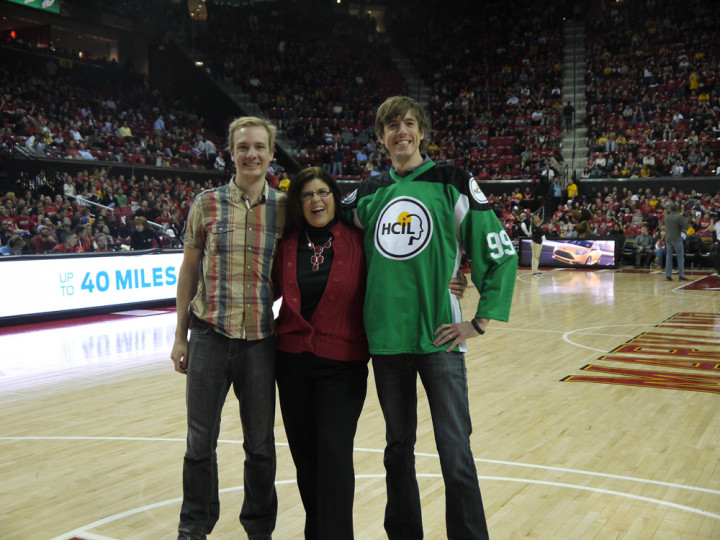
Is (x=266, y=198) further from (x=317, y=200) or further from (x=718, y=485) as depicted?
(x=718, y=485)

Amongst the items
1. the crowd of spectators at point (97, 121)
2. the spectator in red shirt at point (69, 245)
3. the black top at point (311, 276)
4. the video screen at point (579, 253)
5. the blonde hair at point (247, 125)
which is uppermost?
the crowd of spectators at point (97, 121)

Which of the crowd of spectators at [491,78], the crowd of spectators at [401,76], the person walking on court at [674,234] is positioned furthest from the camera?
the crowd of spectators at [401,76]

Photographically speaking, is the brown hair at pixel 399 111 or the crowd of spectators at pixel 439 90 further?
the crowd of spectators at pixel 439 90

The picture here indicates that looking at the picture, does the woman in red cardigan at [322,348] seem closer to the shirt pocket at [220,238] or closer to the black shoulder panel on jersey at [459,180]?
the shirt pocket at [220,238]

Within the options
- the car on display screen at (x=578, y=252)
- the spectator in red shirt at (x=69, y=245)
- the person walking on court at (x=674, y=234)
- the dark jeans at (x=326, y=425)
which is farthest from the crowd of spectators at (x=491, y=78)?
the dark jeans at (x=326, y=425)

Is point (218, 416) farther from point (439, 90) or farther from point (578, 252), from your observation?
point (439, 90)

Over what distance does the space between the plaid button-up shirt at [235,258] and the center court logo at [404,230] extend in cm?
50

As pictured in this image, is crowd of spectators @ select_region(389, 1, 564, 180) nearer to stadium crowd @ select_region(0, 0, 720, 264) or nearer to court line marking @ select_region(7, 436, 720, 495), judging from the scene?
stadium crowd @ select_region(0, 0, 720, 264)

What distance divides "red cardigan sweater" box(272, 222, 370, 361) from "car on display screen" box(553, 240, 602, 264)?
19036 mm

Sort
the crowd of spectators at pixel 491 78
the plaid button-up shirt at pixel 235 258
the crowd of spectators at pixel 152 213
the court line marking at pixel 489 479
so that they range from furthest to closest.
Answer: the crowd of spectators at pixel 491 78 < the crowd of spectators at pixel 152 213 < the court line marking at pixel 489 479 < the plaid button-up shirt at pixel 235 258

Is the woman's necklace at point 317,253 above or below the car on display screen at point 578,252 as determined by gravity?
above

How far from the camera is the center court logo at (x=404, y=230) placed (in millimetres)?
2760

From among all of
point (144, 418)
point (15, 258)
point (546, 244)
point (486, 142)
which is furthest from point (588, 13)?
point (144, 418)

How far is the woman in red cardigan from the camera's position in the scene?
2703mm
